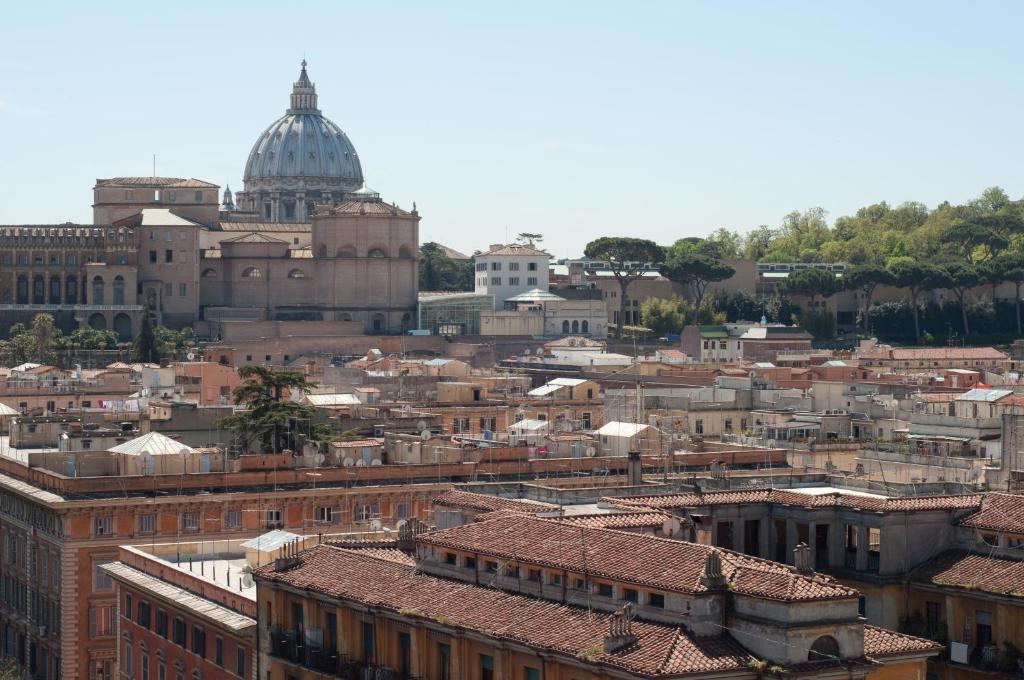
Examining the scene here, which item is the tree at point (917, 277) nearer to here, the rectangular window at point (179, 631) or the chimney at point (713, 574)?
the rectangular window at point (179, 631)

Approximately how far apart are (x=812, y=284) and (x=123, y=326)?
2839 cm


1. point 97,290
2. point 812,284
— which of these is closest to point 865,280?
point 812,284

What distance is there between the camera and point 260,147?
470 feet

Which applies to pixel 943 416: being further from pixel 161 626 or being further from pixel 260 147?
pixel 260 147

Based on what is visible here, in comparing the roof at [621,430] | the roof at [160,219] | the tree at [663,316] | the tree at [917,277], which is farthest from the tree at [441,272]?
the roof at [621,430]

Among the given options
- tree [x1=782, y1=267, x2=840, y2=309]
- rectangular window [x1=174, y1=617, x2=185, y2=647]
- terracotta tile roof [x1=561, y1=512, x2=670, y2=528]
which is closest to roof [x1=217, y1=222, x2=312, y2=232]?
tree [x1=782, y1=267, x2=840, y2=309]

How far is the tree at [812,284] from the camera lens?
95.2m

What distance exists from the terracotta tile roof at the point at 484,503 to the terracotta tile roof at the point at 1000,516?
3768 mm

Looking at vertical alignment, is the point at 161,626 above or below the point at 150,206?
below

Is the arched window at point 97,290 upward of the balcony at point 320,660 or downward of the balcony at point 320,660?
upward

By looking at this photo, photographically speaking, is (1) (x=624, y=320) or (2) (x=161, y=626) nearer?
(2) (x=161, y=626)

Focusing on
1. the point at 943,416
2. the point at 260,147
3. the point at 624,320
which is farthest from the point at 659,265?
the point at 943,416

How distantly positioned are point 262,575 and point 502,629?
359 cm

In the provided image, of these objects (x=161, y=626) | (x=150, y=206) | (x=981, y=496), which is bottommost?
(x=161, y=626)
